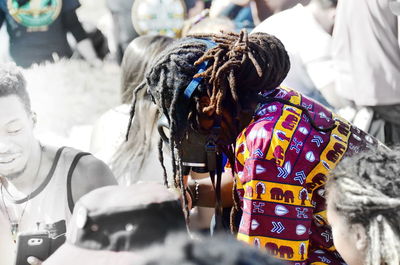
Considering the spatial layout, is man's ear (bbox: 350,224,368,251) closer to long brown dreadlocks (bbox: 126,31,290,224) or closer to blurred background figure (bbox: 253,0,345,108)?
long brown dreadlocks (bbox: 126,31,290,224)

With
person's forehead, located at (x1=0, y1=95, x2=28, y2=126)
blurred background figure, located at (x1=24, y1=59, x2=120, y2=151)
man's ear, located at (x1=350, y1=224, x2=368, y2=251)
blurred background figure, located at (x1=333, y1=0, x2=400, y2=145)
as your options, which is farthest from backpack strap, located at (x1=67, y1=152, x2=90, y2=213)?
man's ear, located at (x1=350, y1=224, x2=368, y2=251)

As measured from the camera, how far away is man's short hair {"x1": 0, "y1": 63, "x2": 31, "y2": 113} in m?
2.99

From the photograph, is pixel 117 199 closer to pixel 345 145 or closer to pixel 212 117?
pixel 212 117

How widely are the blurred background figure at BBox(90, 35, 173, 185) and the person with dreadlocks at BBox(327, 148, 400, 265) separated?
4.39 feet

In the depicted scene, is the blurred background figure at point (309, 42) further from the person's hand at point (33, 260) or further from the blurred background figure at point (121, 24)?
the person's hand at point (33, 260)

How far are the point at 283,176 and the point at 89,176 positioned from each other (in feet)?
4.07

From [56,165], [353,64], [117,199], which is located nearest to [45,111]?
[56,165]

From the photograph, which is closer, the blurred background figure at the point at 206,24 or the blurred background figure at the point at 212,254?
the blurred background figure at the point at 212,254

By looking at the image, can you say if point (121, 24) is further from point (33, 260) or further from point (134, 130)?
point (33, 260)

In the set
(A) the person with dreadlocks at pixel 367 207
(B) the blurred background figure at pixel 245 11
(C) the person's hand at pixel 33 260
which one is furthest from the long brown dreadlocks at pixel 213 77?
(B) the blurred background figure at pixel 245 11

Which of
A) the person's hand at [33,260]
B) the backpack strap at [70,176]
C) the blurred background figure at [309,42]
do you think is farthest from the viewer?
the blurred background figure at [309,42]

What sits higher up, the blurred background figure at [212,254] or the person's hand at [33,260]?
the blurred background figure at [212,254]

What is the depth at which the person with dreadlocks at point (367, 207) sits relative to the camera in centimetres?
159

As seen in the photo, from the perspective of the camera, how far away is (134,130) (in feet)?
10.1
